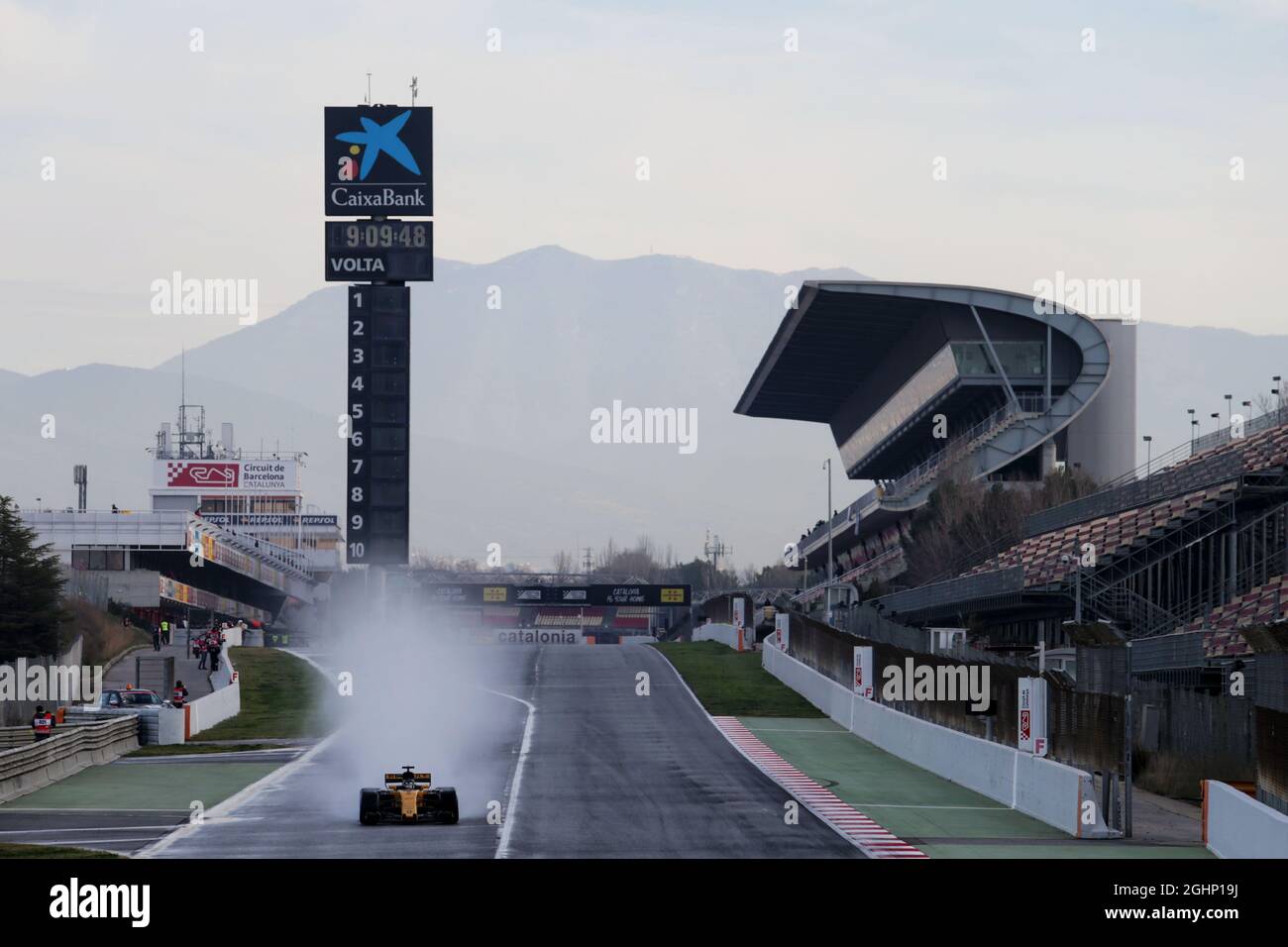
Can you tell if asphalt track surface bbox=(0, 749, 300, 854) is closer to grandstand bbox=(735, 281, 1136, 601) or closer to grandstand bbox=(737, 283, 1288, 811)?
grandstand bbox=(737, 283, 1288, 811)

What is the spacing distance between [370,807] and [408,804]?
0.68m

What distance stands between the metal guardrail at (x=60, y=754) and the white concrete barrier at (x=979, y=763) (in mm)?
19395

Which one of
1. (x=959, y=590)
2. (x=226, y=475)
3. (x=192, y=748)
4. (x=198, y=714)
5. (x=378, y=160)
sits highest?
(x=378, y=160)

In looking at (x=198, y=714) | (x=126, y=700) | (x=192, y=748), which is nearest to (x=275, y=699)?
(x=198, y=714)

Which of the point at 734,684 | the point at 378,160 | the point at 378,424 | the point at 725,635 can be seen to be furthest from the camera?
the point at 725,635

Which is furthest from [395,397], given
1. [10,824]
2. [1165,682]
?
[10,824]

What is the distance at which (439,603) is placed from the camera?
130 m

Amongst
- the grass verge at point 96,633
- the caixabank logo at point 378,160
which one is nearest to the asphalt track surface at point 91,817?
the caixabank logo at point 378,160

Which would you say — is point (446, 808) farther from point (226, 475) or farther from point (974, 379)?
point (226, 475)

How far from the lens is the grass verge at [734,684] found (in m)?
56.3

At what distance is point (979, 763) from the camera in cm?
3603

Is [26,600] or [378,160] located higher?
[378,160]
